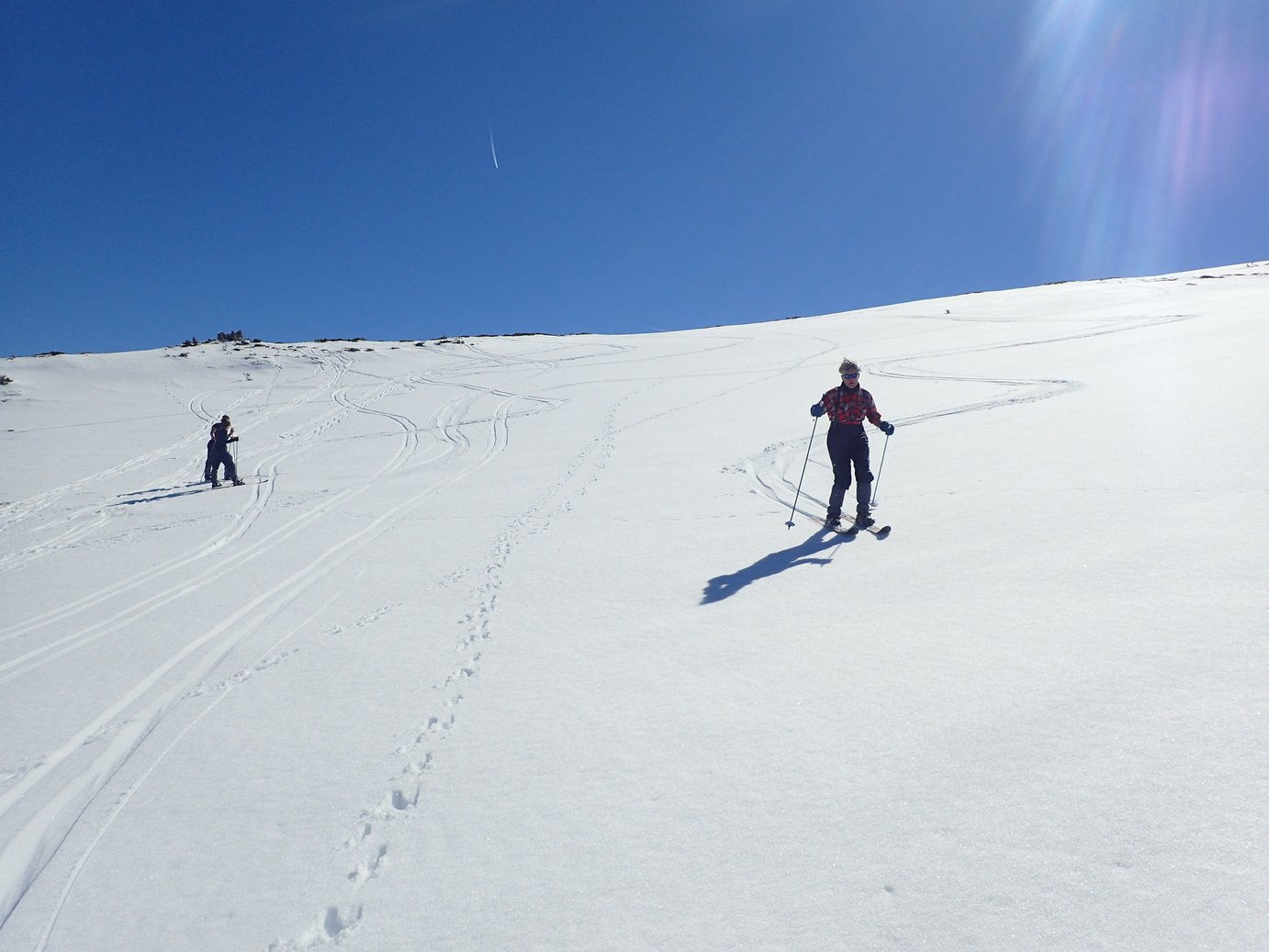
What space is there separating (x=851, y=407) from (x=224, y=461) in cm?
1192

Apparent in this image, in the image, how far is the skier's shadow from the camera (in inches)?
217

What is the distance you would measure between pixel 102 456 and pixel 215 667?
577 inches

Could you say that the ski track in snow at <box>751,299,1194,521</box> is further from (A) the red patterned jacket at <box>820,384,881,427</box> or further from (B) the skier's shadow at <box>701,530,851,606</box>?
(A) the red patterned jacket at <box>820,384,881,427</box>

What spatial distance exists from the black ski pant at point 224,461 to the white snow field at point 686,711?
9.76ft

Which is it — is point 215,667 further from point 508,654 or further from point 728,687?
point 728,687

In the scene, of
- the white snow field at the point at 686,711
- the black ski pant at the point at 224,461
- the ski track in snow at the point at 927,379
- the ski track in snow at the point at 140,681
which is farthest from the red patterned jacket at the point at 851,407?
Result: the black ski pant at the point at 224,461

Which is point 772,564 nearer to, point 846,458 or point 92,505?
point 846,458

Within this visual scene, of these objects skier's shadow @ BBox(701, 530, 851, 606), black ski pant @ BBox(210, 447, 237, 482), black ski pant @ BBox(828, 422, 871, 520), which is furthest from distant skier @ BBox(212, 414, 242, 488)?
black ski pant @ BBox(828, 422, 871, 520)

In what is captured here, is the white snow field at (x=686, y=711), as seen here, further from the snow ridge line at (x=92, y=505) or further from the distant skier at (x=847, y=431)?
the distant skier at (x=847, y=431)

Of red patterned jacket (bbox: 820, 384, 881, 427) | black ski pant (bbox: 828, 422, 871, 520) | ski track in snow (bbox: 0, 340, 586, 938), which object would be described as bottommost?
ski track in snow (bbox: 0, 340, 586, 938)

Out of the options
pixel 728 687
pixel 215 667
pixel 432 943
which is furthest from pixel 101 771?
pixel 728 687

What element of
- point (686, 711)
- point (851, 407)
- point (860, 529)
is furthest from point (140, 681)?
point (851, 407)

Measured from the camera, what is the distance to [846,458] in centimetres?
700

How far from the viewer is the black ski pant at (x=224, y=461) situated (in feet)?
42.9
